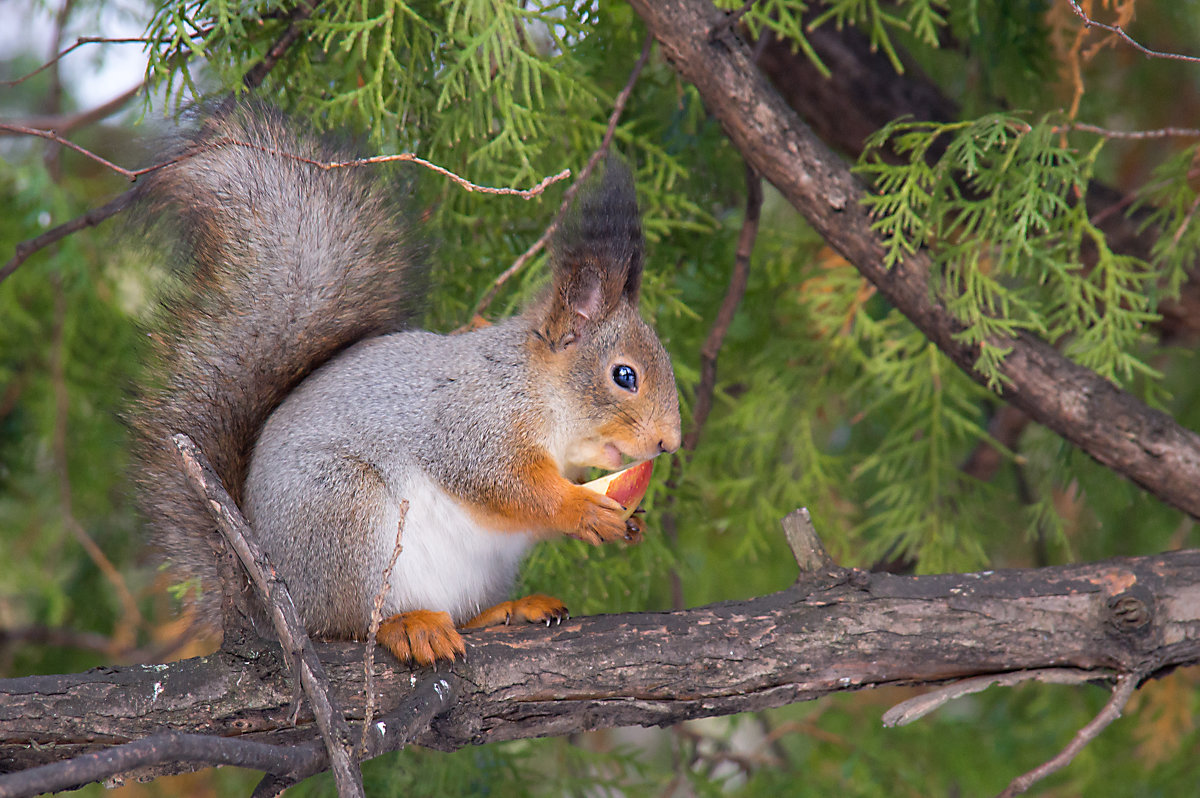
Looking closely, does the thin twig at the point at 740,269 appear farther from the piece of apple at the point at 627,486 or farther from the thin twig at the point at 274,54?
the thin twig at the point at 274,54

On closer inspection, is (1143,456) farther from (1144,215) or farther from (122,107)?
(122,107)

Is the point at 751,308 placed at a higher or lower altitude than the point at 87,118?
lower

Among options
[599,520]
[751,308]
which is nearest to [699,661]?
[599,520]

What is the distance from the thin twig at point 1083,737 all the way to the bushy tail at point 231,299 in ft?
3.69

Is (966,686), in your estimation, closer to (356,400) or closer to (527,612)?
(527,612)

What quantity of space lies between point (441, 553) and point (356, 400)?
255mm

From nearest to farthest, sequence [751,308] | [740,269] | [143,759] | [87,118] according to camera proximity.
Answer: [143,759] < [740,269] < [87,118] < [751,308]

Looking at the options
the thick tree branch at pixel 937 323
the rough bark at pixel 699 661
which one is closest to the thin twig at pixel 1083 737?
the rough bark at pixel 699 661

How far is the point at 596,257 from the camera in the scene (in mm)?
1516

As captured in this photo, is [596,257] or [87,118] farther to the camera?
[87,118]

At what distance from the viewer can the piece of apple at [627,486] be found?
148 centimetres

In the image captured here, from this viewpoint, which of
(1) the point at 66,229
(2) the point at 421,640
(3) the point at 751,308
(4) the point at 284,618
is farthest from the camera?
(3) the point at 751,308

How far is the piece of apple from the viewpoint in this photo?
1.48m

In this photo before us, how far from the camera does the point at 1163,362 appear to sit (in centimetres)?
256
